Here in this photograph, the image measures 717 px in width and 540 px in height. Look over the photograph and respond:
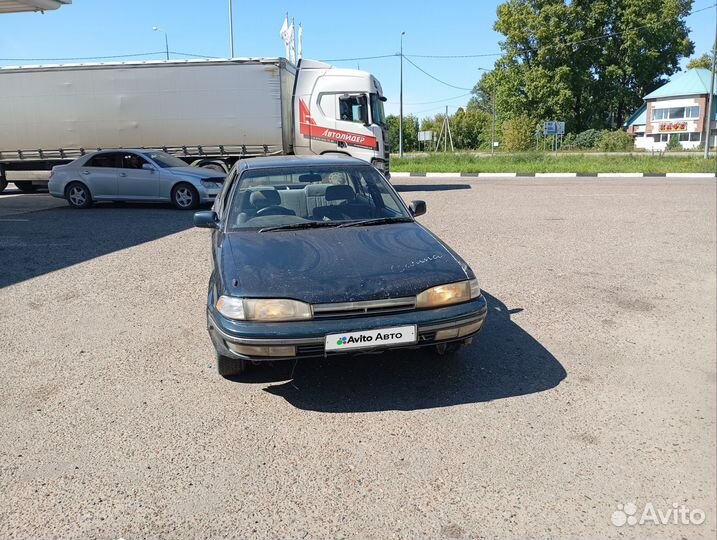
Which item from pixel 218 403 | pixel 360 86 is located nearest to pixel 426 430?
pixel 218 403

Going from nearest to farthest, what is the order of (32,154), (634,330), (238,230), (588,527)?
1. (588,527)
2. (238,230)
3. (634,330)
4. (32,154)

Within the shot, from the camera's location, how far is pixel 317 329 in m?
3.19

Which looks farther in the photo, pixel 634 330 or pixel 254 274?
pixel 634 330

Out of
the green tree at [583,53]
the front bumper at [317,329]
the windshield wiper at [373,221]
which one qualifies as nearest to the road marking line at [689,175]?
the windshield wiper at [373,221]

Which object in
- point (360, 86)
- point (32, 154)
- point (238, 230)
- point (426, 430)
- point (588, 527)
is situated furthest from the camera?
point (32, 154)

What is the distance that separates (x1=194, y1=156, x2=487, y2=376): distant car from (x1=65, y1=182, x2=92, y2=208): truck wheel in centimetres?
1031

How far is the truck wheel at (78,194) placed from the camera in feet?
43.2

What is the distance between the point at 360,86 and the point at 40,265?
993cm

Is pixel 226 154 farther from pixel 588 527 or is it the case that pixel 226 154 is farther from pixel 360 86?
pixel 588 527

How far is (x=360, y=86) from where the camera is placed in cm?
1497

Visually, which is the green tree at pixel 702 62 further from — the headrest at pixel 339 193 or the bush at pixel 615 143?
the headrest at pixel 339 193

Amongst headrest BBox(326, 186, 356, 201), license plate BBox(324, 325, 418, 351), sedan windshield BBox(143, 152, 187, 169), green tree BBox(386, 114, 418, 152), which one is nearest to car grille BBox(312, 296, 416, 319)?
license plate BBox(324, 325, 418, 351)

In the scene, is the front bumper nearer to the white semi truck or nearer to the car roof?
the car roof

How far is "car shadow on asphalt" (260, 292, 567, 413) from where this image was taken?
3461mm
